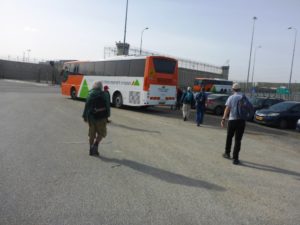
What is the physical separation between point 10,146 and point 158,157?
12.5 ft

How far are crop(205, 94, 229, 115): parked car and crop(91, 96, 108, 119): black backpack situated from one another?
50.7ft

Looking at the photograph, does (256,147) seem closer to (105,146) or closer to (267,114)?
(105,146)

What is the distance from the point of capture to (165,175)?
6480 mm

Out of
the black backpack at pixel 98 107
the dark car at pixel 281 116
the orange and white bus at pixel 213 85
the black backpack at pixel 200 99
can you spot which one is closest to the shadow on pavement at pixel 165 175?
the black backpack at pixel 98 107

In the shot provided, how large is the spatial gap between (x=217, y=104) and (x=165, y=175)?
16.3m

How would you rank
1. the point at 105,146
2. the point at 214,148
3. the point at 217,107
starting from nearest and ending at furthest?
the point at 105,146 → the point at 214,148 → the point at 217,107

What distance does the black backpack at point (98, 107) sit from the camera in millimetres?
7684

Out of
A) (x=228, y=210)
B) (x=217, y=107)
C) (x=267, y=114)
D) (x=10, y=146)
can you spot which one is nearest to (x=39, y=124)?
(x=10, y=146)

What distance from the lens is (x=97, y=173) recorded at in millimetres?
6410

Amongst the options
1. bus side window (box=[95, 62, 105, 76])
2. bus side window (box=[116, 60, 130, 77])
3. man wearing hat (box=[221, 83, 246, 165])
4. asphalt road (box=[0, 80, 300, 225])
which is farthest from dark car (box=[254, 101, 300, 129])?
bus side window (box=[95, 62, 105, 76])

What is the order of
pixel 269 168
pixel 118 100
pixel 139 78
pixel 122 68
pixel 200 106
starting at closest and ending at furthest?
pixel 269 168 < pixel 200 106 < pixel 139 78 < pixel 122 68 < pixel 118 100

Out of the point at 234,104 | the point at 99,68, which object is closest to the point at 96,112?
the point at 234,104

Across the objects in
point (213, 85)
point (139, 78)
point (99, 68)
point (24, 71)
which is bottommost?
point (139, 78)

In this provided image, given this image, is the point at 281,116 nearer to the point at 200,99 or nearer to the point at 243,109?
the point at 200,99
